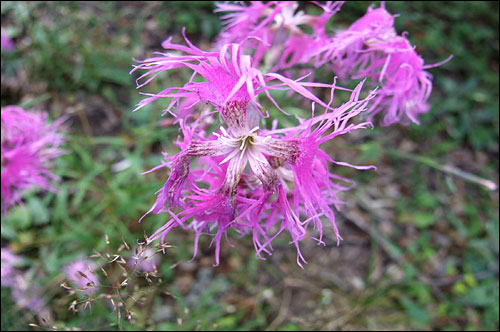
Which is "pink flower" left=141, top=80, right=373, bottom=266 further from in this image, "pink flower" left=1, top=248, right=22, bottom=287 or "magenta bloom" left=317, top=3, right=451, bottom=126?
"pink flower" left=1, top=248, right=22, bottom=287

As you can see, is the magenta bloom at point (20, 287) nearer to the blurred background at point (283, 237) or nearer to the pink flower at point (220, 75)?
the blurred background at point (283, 237)

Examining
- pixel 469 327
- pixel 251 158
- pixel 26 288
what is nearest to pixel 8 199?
pixel 26 288

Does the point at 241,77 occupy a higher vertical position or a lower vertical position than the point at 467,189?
higher

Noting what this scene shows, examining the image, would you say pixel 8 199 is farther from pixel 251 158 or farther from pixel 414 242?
pixel 414 242

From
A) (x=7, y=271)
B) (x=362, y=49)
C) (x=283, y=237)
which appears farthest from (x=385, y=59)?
(x=7, y=271)

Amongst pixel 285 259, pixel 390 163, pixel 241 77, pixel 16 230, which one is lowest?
pixel 285 259

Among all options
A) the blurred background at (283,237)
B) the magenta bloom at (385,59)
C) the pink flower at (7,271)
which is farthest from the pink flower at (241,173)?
the pink flower at (7,271)

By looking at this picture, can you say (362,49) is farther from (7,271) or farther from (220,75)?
(7,271)
